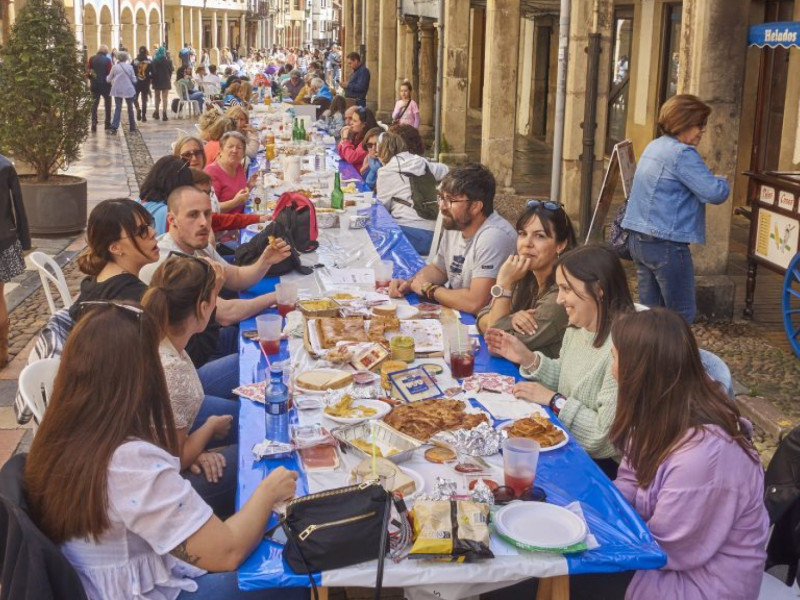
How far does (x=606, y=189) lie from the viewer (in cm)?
759

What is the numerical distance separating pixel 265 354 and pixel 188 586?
5.29ft

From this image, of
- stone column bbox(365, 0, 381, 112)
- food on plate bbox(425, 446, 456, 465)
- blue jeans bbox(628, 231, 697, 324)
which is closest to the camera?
food on plate bbox(425, 446, 456, 465)

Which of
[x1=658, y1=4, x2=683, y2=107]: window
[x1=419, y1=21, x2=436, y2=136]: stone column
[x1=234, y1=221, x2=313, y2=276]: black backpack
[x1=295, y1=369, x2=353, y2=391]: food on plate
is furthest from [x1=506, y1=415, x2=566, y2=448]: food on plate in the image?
[x1=419, y1=21, x2=436, y2=136]: stone column

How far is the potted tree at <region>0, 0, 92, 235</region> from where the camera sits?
1005 centimetres

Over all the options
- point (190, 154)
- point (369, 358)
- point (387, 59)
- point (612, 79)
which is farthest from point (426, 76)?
point (369, 358)

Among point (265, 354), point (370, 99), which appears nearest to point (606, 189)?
point (265, 354)

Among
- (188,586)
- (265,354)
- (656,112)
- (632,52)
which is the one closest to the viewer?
(188,586)

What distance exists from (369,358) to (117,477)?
65.0 inches

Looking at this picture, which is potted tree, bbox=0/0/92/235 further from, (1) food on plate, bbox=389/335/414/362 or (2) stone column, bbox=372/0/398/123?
(2) stone column, bbox=372/0/398/123

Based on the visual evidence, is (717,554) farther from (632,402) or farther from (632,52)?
(632,52)

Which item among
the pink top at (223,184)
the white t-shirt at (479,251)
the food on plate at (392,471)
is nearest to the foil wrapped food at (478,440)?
the food on plate at (392,471)

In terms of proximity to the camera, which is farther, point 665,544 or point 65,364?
point 665,544

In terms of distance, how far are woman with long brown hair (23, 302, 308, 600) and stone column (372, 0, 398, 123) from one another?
2087cm

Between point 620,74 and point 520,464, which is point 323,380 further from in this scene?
point 620,74
